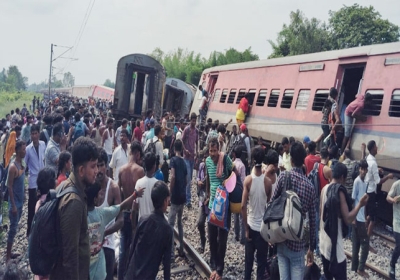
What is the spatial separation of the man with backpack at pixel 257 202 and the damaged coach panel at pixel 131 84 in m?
12.3

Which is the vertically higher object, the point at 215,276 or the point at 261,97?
the point at 261,97

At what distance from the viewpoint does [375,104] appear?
8539 millimetres

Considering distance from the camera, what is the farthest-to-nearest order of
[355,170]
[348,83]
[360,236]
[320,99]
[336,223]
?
[348,83], [320,99], [355,170], [360,236], [336,223]

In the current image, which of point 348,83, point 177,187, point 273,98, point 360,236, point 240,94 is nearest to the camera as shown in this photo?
point 360,236

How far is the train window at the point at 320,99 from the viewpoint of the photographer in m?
10.00

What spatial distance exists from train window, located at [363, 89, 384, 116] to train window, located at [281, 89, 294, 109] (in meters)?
2.95

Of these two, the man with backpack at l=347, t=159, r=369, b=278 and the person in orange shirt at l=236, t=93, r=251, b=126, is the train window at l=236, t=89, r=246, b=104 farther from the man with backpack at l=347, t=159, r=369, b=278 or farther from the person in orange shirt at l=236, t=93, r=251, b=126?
the man with backpack at l=347, t=159, r=369, b=278

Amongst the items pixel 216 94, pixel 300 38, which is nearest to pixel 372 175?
pixel 216 94

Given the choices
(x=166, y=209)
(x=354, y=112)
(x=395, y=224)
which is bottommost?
(x=395, y=224)

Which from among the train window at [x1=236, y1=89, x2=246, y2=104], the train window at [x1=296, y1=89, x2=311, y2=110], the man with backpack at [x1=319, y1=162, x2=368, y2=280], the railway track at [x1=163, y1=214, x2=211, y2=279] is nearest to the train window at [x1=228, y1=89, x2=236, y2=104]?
the train window at [x1=236, y1=89, x2=246, y2=104]

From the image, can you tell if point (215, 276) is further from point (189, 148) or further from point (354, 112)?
point (354, 112)

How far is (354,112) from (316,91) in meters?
1.97

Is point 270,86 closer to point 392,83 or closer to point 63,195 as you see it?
point 392,83

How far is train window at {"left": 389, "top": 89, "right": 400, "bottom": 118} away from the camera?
8016 millimetres
